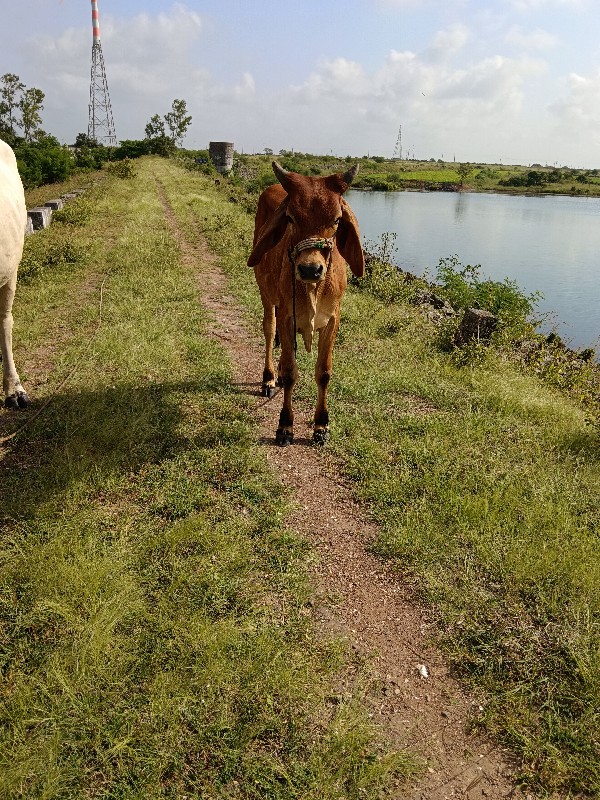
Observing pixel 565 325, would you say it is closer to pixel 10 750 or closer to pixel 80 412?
pixel 80 412

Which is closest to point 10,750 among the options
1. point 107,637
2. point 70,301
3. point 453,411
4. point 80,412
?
point 107,637

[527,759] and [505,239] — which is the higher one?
[505,239]

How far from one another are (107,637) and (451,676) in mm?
1743

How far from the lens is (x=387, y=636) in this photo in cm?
297

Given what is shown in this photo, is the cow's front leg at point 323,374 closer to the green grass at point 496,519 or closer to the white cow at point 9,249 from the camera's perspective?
the green grass at point 496,519

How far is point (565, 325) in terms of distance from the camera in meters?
13.9

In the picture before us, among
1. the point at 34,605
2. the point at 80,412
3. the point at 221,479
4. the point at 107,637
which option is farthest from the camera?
the point at 80,412

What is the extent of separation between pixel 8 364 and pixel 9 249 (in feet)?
3.70

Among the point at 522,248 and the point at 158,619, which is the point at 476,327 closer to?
the point at 158,619

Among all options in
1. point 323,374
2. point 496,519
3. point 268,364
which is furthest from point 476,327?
point 496,519

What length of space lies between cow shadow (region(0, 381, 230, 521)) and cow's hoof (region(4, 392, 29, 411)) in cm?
8

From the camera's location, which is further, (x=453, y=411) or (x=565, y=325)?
(x=565, y=325)

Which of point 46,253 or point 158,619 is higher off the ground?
point 46,253

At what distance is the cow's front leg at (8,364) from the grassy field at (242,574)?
10.8 inches
